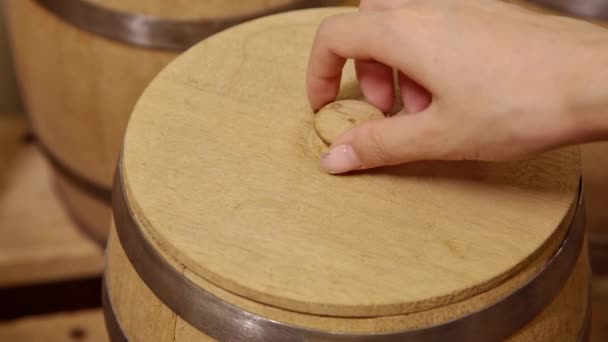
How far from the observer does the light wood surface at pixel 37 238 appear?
198 cm

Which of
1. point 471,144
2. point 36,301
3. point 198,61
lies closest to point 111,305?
point 198,61

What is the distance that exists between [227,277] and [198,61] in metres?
0.44

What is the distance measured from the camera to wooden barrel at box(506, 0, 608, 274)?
1.37m

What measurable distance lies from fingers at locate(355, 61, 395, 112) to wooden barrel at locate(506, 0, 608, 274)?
0.51 meters

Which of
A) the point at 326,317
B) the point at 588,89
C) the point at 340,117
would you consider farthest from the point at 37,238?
the point at 588,89

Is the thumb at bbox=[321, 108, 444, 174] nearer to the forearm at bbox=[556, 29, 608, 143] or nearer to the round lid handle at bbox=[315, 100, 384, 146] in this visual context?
the round lid handle at bbox=[315, 100, 384, 146]

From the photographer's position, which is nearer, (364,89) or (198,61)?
(364,89)

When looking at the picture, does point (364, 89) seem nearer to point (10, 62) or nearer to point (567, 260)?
point (567, 260)

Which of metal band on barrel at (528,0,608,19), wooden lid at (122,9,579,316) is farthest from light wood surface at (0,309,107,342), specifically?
metal band on barrel at (528,0,608,19)

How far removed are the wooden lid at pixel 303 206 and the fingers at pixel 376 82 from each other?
86 mm

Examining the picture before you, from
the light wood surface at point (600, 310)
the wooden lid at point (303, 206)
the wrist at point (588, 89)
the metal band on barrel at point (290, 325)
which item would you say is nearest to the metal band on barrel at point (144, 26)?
the wooden lid at point (303, 206)

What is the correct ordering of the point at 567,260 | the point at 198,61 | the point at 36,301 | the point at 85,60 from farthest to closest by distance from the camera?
the point at 36,301 → the point at 85,60 → the point at 198,61 → the point at 567,260

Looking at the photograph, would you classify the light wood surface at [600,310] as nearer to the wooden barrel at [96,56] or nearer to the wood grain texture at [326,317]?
the wood grain texture at [326,317]

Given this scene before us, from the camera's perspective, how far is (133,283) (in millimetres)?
981
